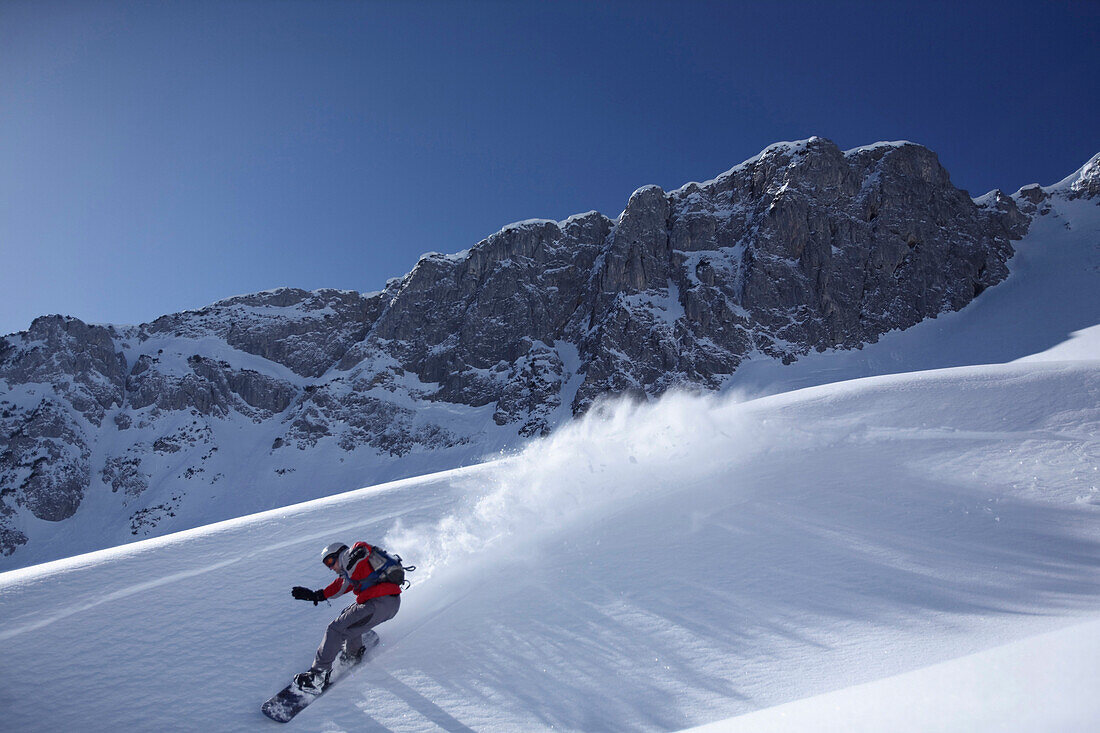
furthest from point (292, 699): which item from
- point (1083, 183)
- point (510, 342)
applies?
point (1083, 183)

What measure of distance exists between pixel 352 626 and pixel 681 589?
3975mm

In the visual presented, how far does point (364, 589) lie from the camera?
21.5 feet

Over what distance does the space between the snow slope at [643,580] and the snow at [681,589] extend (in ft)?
0.12

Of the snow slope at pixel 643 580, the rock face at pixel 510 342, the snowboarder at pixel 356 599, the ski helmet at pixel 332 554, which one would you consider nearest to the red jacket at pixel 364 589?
the snowboarder at pixel 356 599

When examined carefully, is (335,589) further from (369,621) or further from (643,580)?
(643,580)

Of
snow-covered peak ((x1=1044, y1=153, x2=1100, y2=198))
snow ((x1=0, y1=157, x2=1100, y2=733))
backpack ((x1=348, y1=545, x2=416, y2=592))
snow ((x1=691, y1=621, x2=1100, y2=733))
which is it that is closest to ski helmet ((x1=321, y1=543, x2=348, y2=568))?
backpack ((x1=348, y1=545, x2=416, y2=592))

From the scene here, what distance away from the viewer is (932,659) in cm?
506

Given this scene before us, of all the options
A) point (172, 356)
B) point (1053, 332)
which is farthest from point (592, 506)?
point (172, 356)

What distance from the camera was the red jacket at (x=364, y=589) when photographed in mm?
6512

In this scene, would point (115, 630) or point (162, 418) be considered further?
point (162, 418)

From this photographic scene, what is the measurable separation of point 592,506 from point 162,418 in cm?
11062

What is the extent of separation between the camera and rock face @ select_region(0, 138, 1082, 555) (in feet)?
279

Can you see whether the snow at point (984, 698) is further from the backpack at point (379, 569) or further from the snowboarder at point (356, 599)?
the snowboarder at point (356, 599)

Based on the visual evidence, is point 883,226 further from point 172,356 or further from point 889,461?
point 172,356
